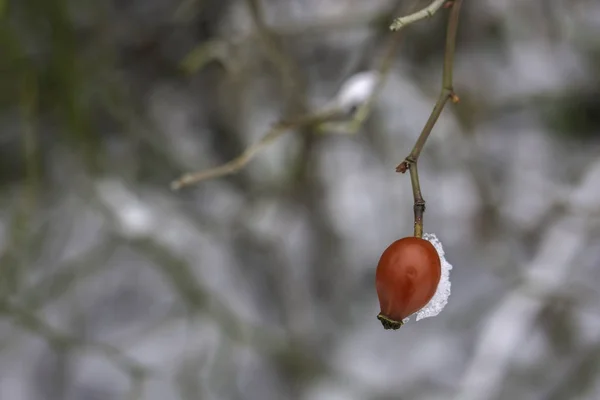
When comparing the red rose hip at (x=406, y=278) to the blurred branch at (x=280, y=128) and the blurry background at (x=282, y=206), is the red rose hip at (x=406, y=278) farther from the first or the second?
the blurry background at (x=282, y=206)

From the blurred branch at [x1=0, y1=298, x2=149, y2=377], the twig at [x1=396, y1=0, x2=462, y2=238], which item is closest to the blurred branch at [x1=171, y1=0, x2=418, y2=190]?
the twig at [x1=396, y1=0, x2=462, y2=238]

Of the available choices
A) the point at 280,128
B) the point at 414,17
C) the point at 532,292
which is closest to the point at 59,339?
the point at 280,128

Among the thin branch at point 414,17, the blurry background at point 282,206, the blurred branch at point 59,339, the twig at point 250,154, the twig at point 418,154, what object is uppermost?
the blurry background at point 282,206

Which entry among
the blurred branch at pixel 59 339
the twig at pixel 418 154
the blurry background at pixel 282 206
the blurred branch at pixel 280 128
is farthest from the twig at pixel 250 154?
the blurred branch at pixel 59 339

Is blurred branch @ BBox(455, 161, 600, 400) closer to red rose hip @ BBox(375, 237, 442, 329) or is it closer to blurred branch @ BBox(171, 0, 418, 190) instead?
blurred branch @ BBox(171, 0, 418, 190)

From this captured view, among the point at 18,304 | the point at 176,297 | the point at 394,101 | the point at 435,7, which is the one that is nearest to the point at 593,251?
the point at 394,101

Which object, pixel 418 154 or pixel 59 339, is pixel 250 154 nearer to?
pixel 418 154
